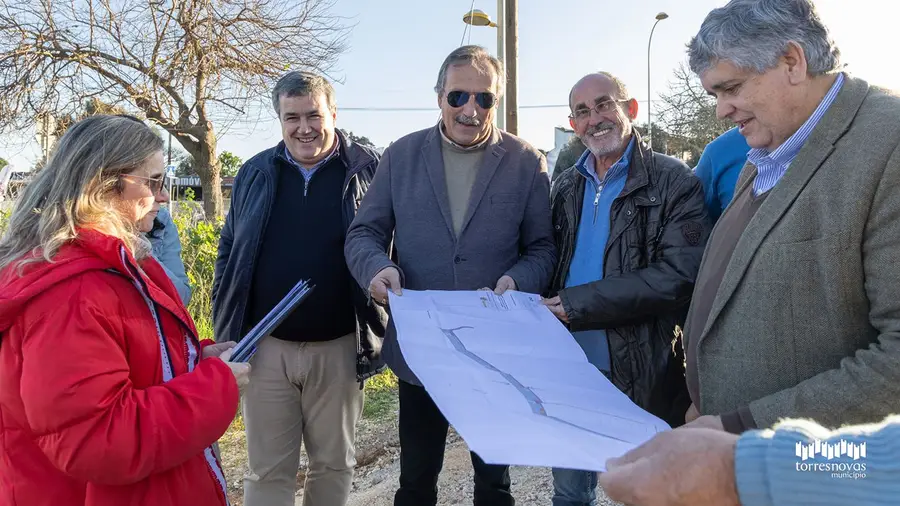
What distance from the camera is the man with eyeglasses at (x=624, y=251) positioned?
7.65ft

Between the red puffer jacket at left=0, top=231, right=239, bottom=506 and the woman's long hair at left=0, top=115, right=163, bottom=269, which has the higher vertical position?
the woman's long hair at left=0, top=115, right=163, bottom=269

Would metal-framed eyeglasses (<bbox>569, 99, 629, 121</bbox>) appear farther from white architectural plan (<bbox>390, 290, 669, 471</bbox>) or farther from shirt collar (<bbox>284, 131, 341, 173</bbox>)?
shirt collar (<bbox>284, 131, 341, 173</bbox>)

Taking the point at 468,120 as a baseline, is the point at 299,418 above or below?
below

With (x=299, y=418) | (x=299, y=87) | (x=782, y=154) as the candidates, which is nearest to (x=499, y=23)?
(x=299, y=87)

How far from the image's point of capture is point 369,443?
4.53 m

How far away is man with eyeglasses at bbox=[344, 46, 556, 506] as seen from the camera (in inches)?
104

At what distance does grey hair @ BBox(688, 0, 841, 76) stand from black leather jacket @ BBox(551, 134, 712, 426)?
0.95m

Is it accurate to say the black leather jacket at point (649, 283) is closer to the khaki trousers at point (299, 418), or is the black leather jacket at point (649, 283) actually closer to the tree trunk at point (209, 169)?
the khaki trousers at point (299, 418)

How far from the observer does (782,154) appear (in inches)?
63.7

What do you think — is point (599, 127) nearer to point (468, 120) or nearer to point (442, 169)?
point (468, 120)

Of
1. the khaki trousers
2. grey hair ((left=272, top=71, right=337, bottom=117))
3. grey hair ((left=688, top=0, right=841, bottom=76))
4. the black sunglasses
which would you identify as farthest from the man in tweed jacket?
grey hair ((left=272, top=71, right=337, bottom=117))

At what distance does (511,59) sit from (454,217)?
8508 millimetres

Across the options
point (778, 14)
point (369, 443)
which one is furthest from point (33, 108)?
point (778, 14)

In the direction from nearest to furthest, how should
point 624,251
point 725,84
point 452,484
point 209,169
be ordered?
point 725,84 < point 624,251 < point 452,484 < point 209,169
